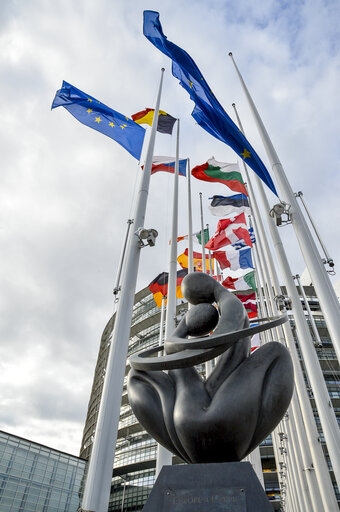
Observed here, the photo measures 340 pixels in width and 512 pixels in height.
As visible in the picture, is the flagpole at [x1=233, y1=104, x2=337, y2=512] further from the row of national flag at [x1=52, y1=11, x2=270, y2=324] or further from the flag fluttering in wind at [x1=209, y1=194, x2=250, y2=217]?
the flag fluttering in wind at [x1=209, y1=194, x2=250, y2=217]

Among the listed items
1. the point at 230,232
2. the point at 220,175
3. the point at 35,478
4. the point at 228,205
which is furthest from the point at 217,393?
the point at 35,478

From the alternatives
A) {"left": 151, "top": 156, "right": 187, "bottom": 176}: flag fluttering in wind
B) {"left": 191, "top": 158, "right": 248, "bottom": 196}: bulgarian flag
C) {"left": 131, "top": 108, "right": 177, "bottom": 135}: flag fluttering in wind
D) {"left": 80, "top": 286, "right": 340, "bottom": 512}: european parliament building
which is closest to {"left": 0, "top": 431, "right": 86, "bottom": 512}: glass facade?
{"left": 80, "top": 286, "right": 340, "bottom": 512}: european parliament building

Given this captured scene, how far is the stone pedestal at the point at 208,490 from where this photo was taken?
310 centimetres

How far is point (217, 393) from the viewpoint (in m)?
3.89

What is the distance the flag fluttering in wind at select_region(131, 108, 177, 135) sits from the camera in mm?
12523

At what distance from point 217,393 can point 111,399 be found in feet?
10.3

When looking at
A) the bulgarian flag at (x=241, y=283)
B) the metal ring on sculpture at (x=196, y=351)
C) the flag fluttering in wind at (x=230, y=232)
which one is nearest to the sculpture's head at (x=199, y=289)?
the metal ring on sculpture at (x=196, y=351)

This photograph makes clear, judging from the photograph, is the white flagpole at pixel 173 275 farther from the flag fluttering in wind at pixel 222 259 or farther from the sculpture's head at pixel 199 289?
the flag fluttering in wind at pixel 222 259

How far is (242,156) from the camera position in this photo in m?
9.19

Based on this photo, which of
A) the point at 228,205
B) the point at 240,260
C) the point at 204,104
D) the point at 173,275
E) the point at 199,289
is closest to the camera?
the point at 199,289

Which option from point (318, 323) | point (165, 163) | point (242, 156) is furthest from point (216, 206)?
point (318, 323)

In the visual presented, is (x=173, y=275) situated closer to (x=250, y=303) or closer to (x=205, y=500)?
(x=205, y=500)

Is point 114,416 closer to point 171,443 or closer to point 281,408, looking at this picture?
point 171,443

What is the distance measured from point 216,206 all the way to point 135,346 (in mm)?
36783
